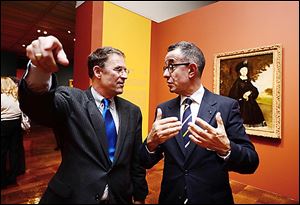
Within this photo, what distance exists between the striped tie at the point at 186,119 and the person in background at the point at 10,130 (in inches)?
31.9

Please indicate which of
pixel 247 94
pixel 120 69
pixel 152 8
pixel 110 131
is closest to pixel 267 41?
pixel 247 94

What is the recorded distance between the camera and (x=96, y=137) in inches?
26.9

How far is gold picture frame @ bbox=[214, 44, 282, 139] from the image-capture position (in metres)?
1.67

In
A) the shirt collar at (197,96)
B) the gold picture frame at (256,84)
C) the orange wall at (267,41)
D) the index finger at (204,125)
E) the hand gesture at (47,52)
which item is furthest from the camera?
the gold picture frame at (256,84)

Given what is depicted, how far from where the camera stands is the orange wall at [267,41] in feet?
4.47

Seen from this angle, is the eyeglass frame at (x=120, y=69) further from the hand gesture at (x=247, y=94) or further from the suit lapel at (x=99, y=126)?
the hand gesture at (x=247, y=94)

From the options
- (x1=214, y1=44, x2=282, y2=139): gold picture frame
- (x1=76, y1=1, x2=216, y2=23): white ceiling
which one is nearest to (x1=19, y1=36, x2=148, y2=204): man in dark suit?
(x1=76, y1=1, x2=216, y2=23): white ceiling

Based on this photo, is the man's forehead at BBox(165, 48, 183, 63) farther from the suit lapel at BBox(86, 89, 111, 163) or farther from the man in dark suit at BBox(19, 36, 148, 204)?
the suit lapel at BBox(86, 89, 111, 163)

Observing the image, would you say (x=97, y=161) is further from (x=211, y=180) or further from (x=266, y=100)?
(x=266, y=100)

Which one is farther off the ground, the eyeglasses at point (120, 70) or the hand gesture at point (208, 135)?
the eyeglasses at point (120, 70)

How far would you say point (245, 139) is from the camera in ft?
2.41

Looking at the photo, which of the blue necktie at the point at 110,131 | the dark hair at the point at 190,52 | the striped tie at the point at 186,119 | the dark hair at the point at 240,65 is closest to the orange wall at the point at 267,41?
the dark hair at the point at 240,65

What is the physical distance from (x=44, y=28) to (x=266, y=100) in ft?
5.59

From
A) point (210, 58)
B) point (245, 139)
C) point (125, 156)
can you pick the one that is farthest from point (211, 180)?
point (210, 58)
